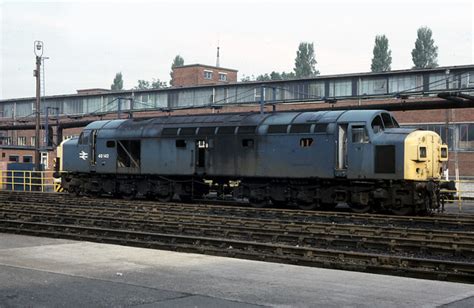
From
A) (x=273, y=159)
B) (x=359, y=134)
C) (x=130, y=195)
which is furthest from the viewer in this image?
(x=130, y=195)

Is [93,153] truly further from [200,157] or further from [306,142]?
[306,142]

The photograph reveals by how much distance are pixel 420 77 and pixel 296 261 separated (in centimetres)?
4317

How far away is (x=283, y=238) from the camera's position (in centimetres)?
1366

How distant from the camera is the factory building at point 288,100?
150 ft

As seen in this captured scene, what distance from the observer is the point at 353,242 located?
502 inches

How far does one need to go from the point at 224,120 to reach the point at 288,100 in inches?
880

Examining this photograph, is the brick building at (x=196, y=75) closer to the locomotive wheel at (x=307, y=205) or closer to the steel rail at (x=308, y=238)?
the locomotive wheel at (x=307, y=205)

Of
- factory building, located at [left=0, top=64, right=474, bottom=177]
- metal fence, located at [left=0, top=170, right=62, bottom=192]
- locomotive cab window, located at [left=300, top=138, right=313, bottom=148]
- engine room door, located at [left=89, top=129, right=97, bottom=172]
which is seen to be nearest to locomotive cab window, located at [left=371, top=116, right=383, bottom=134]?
locomotive cab window, located at [left=300, top=138, right=313, bottom=148]

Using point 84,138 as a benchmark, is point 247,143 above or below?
below

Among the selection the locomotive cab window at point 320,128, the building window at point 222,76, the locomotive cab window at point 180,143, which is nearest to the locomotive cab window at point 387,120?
the locomotive cab window at point 320,128

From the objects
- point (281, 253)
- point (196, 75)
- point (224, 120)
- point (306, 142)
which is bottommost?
point (281, 253)

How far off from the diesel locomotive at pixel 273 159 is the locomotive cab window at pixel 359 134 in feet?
0.11

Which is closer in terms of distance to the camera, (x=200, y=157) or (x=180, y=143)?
(x=200, y=157)

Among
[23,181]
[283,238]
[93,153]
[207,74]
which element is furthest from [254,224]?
[207,74]
